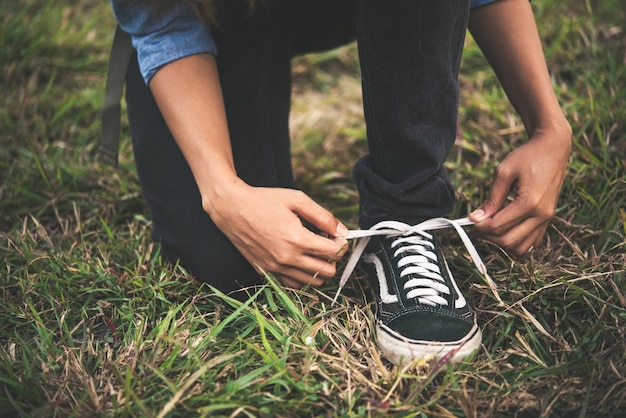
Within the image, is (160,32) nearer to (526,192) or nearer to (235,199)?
(235,199)

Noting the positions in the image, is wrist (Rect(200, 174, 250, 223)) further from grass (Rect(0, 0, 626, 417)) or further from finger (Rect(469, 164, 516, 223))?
finger (Rect(469, 164, 516, 223))

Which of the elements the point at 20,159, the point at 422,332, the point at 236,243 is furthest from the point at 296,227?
the point at 20,159

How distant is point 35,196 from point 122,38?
56cm

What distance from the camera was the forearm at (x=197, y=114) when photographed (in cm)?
110

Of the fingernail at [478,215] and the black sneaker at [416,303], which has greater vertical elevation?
the fingernail at [478,215]

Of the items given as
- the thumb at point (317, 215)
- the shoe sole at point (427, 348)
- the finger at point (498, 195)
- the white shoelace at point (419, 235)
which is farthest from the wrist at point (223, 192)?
the finger at point (498, 195)

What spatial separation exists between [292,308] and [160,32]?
0.67m

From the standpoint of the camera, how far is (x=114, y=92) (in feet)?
4.59

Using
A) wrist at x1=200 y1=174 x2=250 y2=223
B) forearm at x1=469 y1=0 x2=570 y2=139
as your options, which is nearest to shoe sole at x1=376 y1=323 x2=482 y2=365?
wrist at x1=200 y1=174 x2=250 y2=223

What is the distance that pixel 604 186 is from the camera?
1.37 meters

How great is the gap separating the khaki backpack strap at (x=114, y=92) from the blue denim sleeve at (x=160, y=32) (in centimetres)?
15

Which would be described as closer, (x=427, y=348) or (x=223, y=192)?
(x=427, y=348)

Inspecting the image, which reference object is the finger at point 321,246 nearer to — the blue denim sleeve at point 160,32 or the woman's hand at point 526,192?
the woman's hand at point 526,192

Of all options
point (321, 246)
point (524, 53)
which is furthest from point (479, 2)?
point (321, 246)
